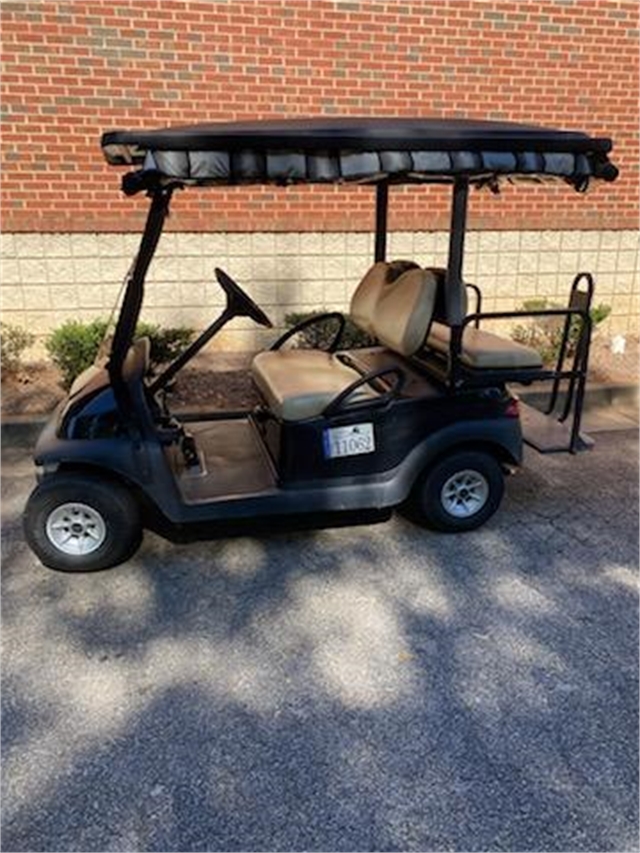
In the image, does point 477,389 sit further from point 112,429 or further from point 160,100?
point 160,100

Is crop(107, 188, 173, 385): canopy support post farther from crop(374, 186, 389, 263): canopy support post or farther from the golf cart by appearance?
crop(374, 186, 389, 263): canopy support post

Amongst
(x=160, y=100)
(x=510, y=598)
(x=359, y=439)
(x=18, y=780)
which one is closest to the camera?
(x=18, y=780)

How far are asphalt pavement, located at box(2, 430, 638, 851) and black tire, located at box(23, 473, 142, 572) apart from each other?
10 centimetres

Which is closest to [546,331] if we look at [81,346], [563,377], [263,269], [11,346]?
[263,269]

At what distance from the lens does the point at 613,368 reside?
628 centimetres

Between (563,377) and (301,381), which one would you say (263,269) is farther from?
(563,377)

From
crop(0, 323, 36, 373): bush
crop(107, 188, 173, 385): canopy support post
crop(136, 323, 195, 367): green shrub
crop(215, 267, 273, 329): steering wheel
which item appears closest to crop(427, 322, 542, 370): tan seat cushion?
crop(215, 267, 273, 329): steering wheel

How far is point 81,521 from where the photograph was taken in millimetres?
3182

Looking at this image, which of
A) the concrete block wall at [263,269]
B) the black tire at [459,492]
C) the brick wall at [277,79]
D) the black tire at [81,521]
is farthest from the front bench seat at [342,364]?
the brick wall at [277,79]

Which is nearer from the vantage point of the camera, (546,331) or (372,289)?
(372,289)

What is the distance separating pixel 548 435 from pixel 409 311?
1.17 m

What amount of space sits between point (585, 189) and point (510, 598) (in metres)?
1.89

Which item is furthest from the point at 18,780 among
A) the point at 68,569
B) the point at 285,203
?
the point at 285,203

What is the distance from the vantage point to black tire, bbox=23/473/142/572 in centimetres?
Answer: 311
